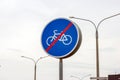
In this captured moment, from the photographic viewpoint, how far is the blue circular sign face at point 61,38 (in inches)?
261

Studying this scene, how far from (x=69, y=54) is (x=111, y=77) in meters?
81.9

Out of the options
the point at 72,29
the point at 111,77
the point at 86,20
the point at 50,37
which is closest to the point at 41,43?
the point at 50,37

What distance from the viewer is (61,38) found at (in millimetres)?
6660

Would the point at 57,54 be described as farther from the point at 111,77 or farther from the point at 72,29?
the point at 111,77

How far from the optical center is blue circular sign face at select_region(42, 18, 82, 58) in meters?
6.63

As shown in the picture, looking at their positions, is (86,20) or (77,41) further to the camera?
(86,20)

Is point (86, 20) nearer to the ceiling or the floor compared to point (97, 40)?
nearer to the ceiling

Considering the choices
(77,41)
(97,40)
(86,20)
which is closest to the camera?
(77,41)

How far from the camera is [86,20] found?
2584 centimetres

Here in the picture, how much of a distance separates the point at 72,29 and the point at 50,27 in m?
0.49

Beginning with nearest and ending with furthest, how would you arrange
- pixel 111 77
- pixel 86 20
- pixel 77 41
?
pixel 77 41
pixel 86 20
pixel 111 77

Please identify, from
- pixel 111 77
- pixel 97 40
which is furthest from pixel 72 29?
pixel 111 77

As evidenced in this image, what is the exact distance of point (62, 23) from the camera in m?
6.84

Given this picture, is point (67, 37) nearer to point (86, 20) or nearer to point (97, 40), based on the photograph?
point (97, 40)
